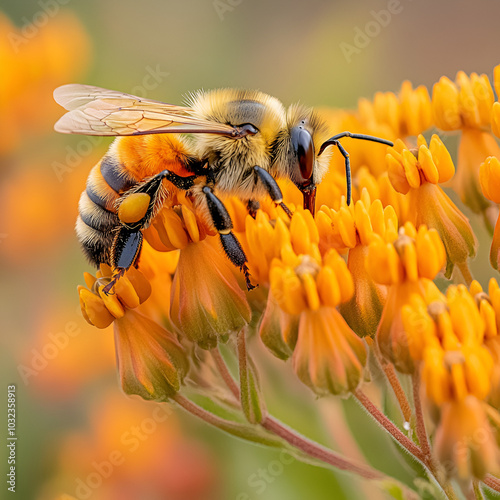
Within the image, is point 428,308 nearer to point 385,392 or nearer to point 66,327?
point 385,392

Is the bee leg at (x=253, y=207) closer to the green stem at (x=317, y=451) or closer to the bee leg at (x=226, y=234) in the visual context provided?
the bee leg at (x=226, y=234)

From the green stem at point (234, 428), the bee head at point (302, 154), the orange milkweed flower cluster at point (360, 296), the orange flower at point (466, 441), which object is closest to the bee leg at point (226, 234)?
the orange milkweed flower cluster at point (360, 296)

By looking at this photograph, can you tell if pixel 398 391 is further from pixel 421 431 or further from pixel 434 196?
pixel 434 196

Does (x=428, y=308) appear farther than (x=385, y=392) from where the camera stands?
No

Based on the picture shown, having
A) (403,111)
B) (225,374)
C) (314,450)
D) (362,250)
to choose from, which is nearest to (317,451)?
(314,450)

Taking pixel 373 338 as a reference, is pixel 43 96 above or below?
above

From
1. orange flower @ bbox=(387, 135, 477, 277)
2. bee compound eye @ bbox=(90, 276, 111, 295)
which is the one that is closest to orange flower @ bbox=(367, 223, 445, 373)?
orange flower @ bbox=(387, 135, 477, 277)

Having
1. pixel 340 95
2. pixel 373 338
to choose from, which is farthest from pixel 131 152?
pixel 340 95
